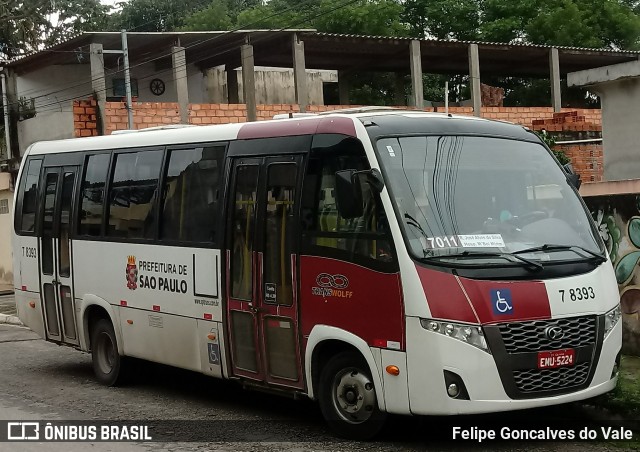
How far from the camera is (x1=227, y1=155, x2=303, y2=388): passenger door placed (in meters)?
7.77

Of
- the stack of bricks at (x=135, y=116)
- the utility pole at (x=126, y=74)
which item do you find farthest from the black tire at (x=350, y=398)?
the stack of bricks at (x=135, y=116)

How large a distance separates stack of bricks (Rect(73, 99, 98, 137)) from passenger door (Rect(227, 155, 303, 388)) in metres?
15.8

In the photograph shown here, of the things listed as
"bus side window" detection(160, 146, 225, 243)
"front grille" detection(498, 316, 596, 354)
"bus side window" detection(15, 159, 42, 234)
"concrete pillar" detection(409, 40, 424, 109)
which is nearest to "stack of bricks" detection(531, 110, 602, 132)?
"concrete pillar" detection(409, 40, 424, 109)

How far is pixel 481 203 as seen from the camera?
7035 millimetres

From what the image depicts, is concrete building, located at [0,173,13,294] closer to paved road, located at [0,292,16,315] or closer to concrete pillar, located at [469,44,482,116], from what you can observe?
paved road, located at [0,292,16,315]

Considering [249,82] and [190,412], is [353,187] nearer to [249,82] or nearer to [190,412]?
[190,412]

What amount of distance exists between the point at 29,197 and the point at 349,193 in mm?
6448

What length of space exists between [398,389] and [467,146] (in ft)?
6.78

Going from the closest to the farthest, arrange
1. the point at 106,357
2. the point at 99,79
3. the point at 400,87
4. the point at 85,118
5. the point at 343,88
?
1. the point at 106,357
2. the point at 85,118
3. the point at 99,79
4. the point at 343,88
5. the point at 400,87

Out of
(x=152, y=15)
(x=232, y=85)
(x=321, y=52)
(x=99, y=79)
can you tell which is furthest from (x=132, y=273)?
(x=152, y=15)

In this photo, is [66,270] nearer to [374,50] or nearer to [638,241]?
[638,241]

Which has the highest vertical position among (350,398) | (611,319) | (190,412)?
(611,319)

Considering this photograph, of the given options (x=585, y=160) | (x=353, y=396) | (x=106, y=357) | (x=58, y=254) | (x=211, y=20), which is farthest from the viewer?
(x=211, y=20)

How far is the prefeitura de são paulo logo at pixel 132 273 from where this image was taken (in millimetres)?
9900
